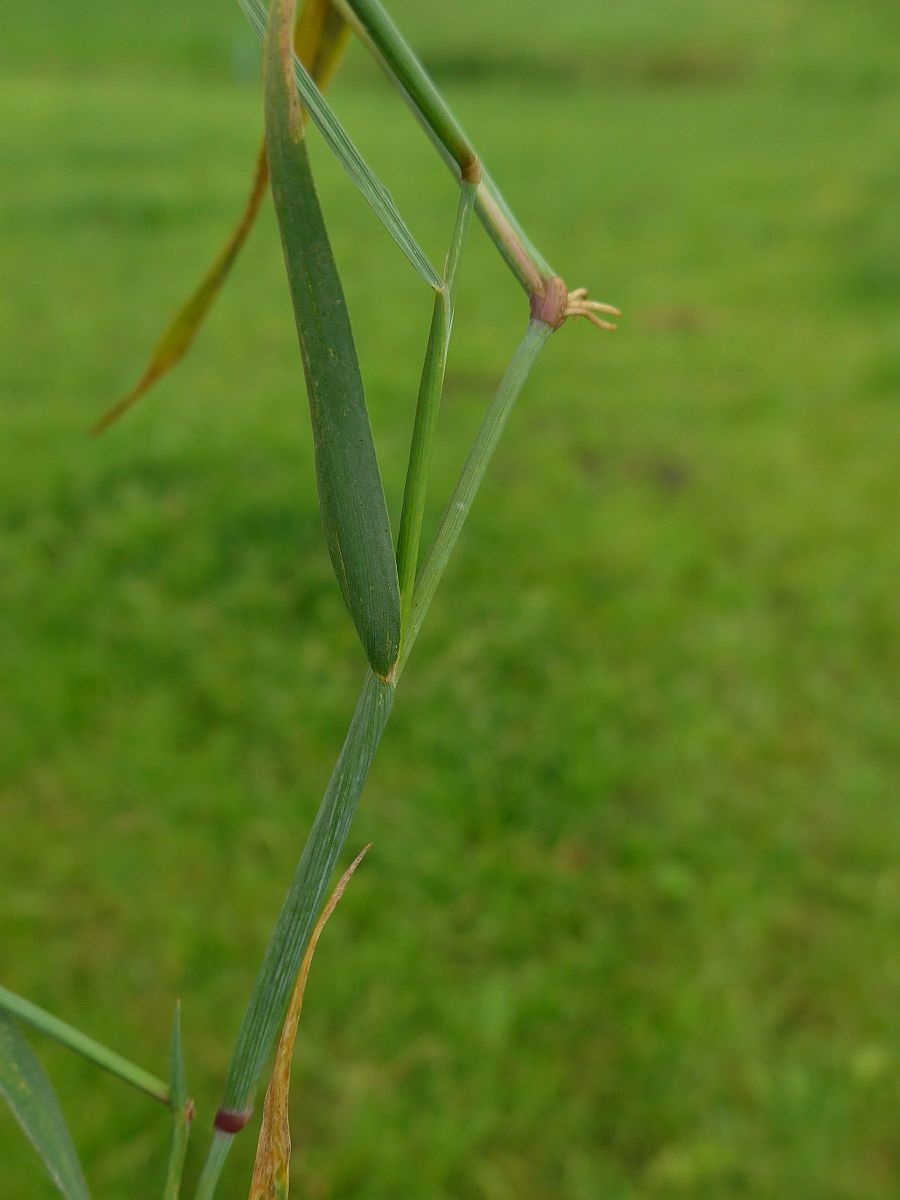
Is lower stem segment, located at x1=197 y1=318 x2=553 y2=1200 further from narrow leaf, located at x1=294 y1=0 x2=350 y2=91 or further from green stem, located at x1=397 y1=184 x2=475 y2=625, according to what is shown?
narrow leaf, located at x1=294 y1=0 x2=350 y2=91

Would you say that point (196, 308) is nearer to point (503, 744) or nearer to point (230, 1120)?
point (230, 1120)

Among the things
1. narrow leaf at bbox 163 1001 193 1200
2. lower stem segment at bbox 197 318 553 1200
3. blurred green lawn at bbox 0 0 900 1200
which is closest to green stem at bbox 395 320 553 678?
lower stem segment at bbox 197 318 553 1200

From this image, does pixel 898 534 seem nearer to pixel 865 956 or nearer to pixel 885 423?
pixel 885 423

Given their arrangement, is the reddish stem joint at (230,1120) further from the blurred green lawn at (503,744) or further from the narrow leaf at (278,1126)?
the blurred green lawn at (503,744)

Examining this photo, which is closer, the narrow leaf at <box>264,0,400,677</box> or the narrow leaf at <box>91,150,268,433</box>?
the narrow leaf at <box>264,0,400,677</box>

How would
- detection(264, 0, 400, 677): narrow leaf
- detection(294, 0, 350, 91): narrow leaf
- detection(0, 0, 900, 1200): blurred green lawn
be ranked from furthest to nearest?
detection(0, 0, 900, 1200): blurred green lawn
detection(294, 0, 350, 91): narrow leaf
detection(264, 0, 400, 677): narrow leaf

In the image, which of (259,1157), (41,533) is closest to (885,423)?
(41,533)

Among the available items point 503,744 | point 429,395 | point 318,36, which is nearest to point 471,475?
point 429,395
